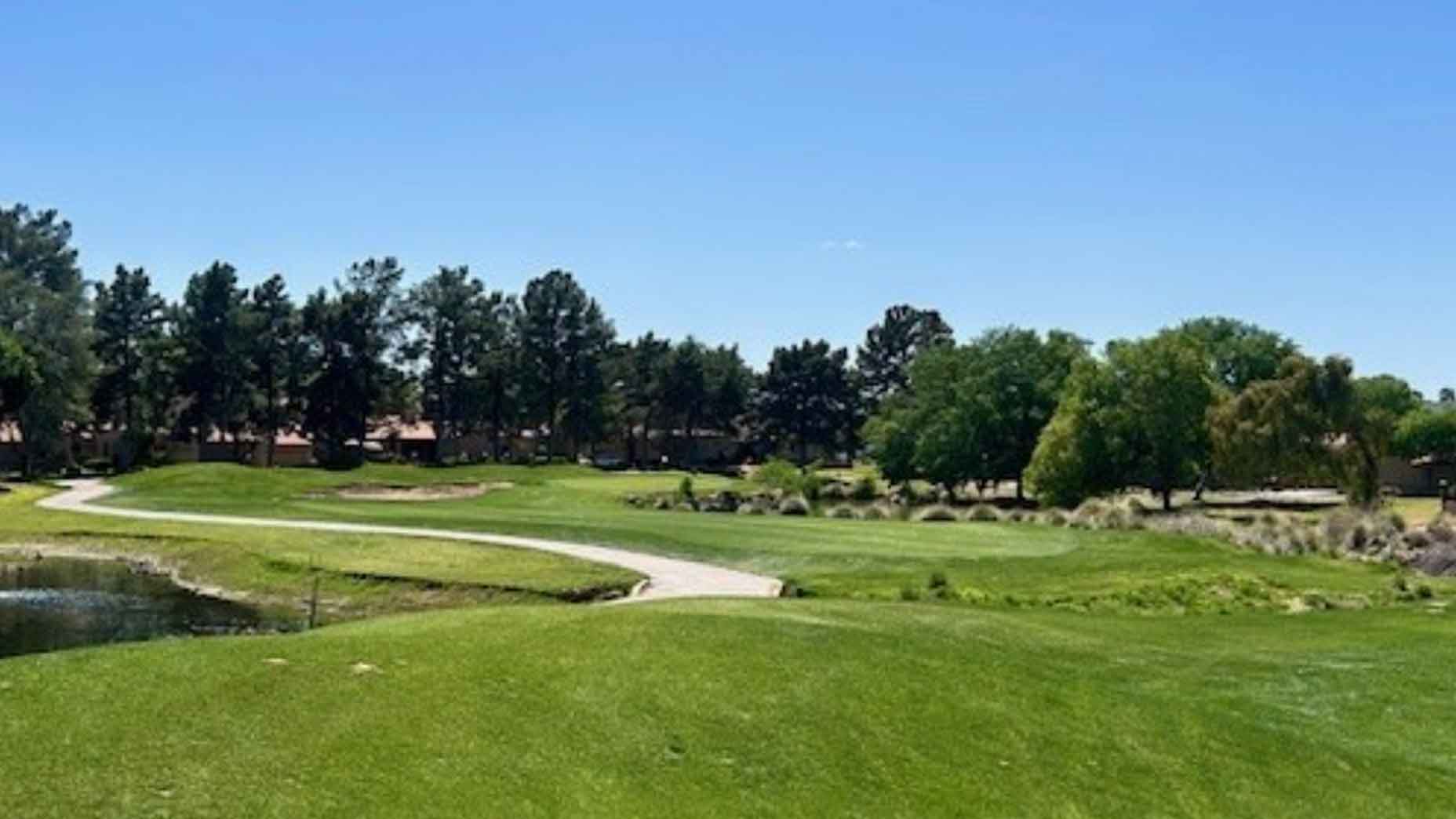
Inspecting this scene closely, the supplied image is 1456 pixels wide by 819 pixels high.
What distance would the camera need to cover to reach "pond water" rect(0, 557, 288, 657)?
30.9 m

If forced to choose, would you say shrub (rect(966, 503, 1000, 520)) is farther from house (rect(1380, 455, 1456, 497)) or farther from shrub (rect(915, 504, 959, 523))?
house (rect(1380, 455, 1456, 497))

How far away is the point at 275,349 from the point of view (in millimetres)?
115812

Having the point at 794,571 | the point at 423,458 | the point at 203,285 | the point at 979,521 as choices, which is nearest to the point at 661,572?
the point at 794,571

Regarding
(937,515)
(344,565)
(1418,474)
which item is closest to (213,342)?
(937,515)

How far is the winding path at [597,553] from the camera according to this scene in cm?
3400

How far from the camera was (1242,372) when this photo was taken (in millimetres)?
99875

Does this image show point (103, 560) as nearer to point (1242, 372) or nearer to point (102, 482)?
point (102, 482)

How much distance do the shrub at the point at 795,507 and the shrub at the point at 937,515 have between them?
19.8 feet

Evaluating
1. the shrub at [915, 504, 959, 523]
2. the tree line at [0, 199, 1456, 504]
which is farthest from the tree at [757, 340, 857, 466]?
the shrub at [915, 504, 959, 523]

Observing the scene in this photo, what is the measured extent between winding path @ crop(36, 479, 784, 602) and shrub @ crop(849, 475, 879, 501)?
139ft

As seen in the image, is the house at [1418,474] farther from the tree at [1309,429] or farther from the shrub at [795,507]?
the shrub at [795,507]

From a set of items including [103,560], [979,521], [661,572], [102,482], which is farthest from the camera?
[102,482]

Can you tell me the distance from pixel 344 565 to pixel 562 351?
9041 cm

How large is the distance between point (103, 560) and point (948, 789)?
4284 cm
